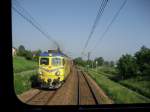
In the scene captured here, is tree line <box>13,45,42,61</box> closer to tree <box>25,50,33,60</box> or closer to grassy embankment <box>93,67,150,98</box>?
tree <box>25,50,33,60</box>

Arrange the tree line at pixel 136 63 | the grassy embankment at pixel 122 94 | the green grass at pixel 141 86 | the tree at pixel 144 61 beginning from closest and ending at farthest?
the grassy embankment at pixel 122 94, the tree line at pixel 136 63, the tree at pixel 144 61, the green grass at pixel 141 86

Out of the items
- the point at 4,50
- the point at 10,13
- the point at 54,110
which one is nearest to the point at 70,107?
the point at 54,110

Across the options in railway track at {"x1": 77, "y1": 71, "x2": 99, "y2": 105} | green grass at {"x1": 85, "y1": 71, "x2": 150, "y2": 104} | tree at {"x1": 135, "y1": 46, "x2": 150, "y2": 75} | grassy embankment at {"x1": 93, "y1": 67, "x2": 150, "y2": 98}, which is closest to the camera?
green grass at {"x1": 85, "y1": 71, "x2": 150, "y2": 104}

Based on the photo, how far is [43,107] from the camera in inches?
123

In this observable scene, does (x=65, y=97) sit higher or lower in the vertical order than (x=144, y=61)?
lower

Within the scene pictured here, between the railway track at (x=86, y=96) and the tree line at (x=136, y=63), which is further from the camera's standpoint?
the tree line at (x=136, y=63)

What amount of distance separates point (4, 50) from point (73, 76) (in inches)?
778

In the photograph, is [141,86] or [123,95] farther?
[123,95]

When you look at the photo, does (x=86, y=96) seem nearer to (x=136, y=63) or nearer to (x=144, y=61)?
(x=136, y=63)

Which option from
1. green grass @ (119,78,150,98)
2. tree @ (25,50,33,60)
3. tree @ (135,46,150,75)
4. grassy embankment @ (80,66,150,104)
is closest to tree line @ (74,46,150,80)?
tree @ (135,46,150,75)

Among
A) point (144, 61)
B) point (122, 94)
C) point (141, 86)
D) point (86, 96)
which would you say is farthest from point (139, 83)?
point (86, 96)

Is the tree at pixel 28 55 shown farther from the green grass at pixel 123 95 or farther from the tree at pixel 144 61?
the tree at pixel 144 61

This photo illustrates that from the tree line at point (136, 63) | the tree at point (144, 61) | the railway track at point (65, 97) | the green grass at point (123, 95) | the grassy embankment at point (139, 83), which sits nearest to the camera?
the railway track at point (65, 97)

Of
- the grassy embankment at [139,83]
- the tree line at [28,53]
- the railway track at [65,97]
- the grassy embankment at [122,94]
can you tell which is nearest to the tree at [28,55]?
the tree line at [28,53]
